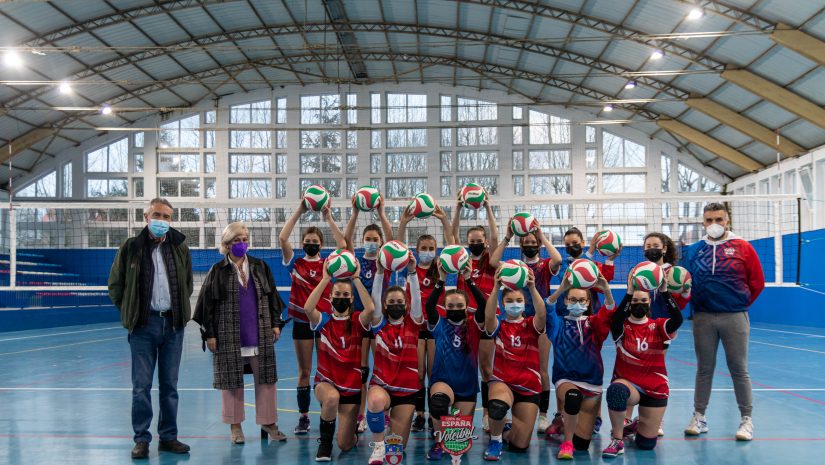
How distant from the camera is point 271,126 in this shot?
2845cm

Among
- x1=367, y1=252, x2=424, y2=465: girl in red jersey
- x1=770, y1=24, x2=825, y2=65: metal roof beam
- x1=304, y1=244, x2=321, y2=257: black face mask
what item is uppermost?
x1=770, y1=24, x2=825, y2=65: metal roof beam

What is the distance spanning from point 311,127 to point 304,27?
5959mm

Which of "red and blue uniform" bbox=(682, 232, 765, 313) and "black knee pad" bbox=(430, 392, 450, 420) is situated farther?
"red and blue uniform" bbox=(682, 232, 765, 313)

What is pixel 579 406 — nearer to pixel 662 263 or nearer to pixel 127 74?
pixel 662 263

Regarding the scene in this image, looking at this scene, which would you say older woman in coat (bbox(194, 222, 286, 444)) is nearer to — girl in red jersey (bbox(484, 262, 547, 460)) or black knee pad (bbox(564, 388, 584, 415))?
girl in red jersey (bbox(484, 262, 547, 460))

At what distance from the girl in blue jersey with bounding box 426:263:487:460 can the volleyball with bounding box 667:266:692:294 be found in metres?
1.61

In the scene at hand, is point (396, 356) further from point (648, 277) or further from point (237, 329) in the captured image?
point (648, 277)

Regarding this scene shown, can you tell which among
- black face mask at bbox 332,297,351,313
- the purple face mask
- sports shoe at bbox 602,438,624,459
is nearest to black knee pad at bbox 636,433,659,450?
sports shoe at bbox 602,438,624,459

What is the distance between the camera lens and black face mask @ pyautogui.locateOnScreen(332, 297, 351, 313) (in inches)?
208

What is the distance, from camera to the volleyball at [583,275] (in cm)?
514

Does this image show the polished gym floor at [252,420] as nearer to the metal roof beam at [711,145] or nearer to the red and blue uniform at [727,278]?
the red and blue uniform at [727,278]

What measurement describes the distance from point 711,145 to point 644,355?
22.2m

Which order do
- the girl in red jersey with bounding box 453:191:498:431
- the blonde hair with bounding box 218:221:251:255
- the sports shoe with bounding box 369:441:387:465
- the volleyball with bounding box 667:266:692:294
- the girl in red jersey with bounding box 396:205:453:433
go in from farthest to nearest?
the girl in red jersey with bounding box 453:191:498:431 → the girl in red jersey with bounding box 396:205:453:433 → the blonde hair with bounding box 218:221:251:255 → the volleyball with bounding box 667:266:692:294 → the sports shoe with bounding box 369:441:387:465

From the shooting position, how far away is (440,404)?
16.3 feet
